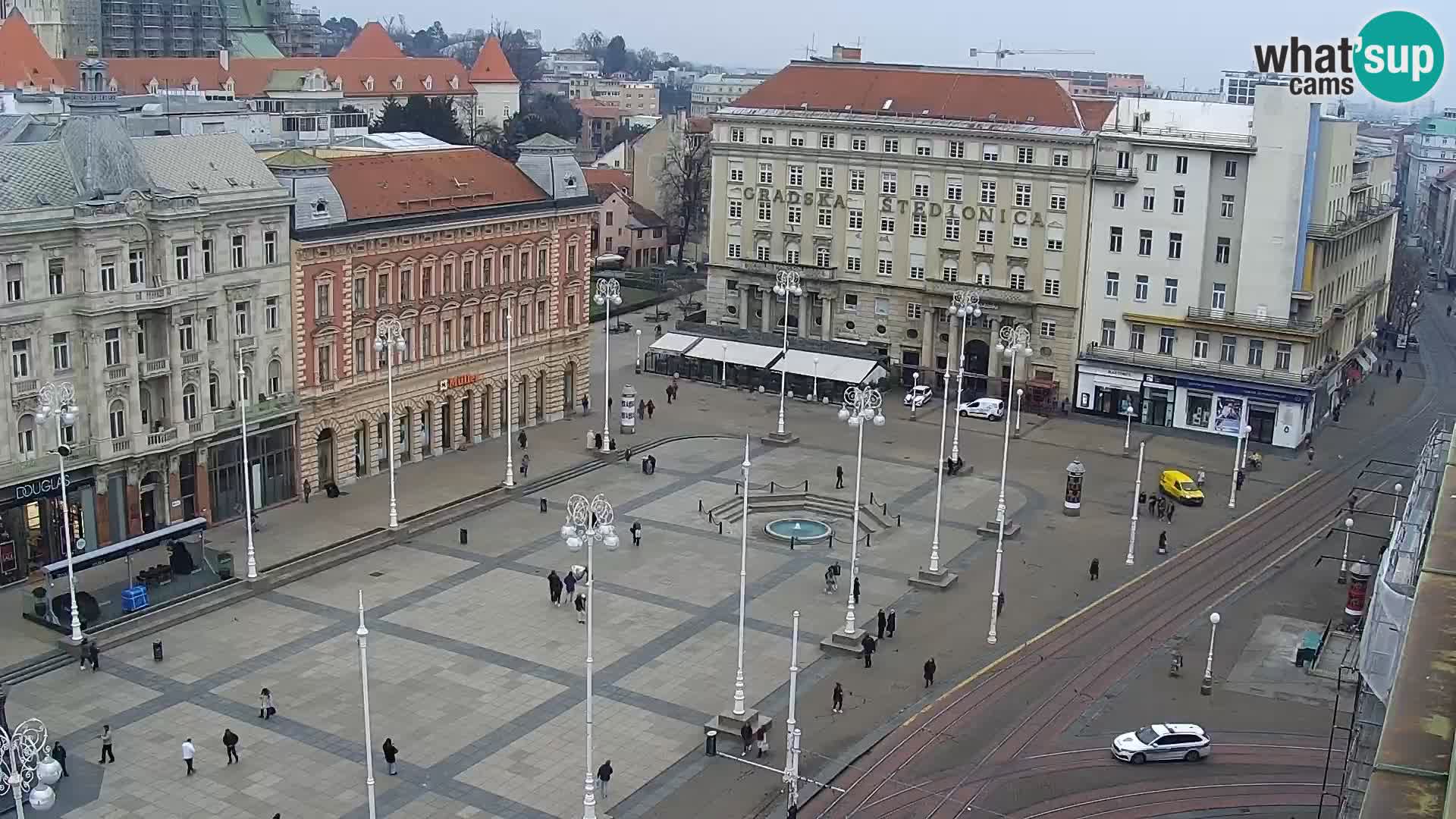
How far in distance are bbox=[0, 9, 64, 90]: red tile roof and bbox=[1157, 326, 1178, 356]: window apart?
361ft

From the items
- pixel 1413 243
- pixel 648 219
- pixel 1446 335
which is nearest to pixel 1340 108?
pixel 1446 335

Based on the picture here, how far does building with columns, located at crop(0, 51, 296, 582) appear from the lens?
A: 5750cm

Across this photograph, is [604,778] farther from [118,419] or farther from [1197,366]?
[1197,366]

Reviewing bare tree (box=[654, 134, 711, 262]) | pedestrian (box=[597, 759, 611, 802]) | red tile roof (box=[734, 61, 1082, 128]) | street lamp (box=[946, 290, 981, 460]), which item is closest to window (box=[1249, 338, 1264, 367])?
street lamp (box=[946, 290, 981, 460])

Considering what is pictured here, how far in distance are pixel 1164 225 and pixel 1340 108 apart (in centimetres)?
2352

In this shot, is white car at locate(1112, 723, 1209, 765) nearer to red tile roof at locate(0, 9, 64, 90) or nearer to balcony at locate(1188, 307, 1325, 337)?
balcony at locate(1188, 307, 1325, 337)

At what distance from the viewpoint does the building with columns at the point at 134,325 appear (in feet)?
189

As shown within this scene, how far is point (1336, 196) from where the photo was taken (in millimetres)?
89000

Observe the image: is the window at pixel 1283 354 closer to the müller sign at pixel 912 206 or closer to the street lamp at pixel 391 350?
the müller sign at pixel 912 206

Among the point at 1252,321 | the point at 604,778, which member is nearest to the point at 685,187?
the point at 1252,321

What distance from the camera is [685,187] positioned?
485 feet

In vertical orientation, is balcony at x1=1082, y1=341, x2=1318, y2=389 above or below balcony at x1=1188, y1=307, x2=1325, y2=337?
below

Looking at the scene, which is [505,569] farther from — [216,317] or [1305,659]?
[1305,659]

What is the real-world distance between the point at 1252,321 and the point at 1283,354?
8.72ft
